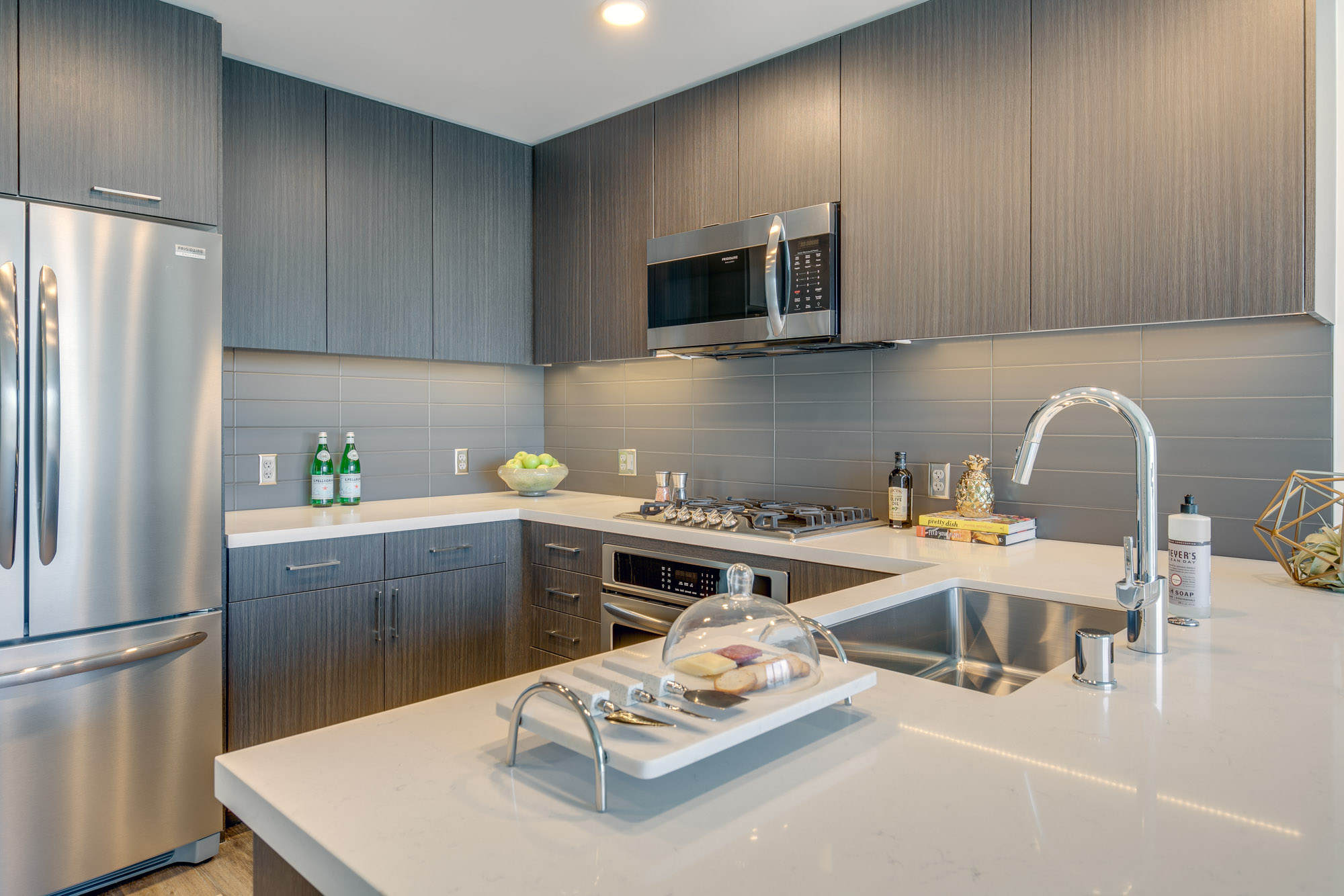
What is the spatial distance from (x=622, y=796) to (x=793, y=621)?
288mm

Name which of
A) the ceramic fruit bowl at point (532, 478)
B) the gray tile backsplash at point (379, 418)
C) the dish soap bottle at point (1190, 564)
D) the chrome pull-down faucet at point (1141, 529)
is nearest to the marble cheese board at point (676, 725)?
the chrome pull-down faucet at point (1141, 529)

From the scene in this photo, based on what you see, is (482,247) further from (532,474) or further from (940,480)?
(940,480)

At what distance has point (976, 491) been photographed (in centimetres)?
223

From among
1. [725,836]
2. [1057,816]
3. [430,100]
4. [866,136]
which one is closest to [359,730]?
[725,836]

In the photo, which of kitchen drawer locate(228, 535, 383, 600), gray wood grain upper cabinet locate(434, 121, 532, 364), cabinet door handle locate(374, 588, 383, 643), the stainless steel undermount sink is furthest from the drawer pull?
the stainless steel undermount sink

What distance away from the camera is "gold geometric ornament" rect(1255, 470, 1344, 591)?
1.50 metres

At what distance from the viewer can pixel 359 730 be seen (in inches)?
33.5

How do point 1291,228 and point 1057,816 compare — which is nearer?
point 1057,816

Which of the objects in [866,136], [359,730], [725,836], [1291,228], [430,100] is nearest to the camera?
[725,836]

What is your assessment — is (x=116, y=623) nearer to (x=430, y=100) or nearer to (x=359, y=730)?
Answer: (x=359, y=730)

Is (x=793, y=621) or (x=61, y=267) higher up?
(x=61, y=267)

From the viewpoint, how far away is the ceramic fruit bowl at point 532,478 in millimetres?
3205

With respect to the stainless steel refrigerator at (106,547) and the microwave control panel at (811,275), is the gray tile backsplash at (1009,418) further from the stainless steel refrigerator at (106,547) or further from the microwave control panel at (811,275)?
the stainless steel refrigerator at (106,547)

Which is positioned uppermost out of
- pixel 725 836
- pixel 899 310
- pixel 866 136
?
pixel 866 136
